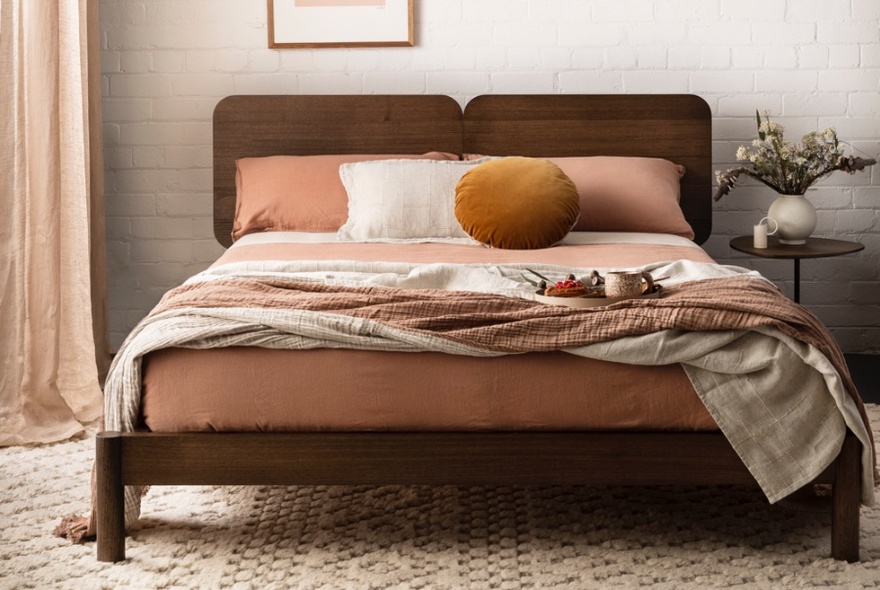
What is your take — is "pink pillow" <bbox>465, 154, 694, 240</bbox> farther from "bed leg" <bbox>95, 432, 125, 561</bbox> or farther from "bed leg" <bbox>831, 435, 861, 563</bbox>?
"bed leg" <bbox>95, 432, 125, 561</bbox>

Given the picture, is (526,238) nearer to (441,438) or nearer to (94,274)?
(441,438)

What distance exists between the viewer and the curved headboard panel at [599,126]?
4.39 m

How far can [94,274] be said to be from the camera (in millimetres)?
4258

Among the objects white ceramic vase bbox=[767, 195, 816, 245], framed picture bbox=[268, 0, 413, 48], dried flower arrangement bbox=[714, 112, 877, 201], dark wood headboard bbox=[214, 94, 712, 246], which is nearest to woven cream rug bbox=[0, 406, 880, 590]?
white ceramic vase bbox=[767, 195, 816, 245]

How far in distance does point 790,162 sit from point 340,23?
1.85m

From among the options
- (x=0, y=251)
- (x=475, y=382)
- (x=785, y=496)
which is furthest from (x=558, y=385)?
(x=0, y=251)

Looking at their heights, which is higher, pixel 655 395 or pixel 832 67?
pixel 832 67

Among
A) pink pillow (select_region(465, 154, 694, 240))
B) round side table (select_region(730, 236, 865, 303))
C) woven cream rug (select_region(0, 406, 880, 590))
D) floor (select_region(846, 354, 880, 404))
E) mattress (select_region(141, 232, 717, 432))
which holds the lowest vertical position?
woven cream rug (select_region(0, 406, 880, 590))

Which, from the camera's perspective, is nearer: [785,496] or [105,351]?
[785,496]

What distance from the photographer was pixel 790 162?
13.6ft

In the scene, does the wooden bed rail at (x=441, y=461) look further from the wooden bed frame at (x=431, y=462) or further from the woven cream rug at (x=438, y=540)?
the woven cream rug at (x=438, y=540)

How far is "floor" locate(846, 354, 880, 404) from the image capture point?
3982 millimetres

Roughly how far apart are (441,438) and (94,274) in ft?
7.47

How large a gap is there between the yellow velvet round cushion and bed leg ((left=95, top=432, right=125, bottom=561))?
1587 millimetres
